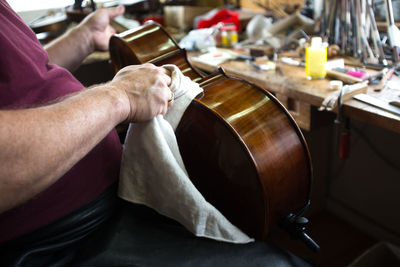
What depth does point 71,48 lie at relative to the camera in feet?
4.53

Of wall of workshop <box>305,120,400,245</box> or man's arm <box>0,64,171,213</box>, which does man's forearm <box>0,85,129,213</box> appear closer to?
man's arm <box>0,64,171,213</box>

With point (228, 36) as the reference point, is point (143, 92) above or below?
above

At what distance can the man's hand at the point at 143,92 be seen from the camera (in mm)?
784

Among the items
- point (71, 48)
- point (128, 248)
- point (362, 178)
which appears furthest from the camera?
point (362, 178)

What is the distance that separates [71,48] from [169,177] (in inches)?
32.2

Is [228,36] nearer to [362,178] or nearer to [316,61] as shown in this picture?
[316,61]

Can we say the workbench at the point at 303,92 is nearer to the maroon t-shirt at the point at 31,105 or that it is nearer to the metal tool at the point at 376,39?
the metal tool at the point at 376,39

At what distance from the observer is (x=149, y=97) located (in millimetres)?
801

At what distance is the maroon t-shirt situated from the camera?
2.48 ft

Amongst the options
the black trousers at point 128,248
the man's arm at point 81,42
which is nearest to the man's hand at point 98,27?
the man's arm at point 81,42

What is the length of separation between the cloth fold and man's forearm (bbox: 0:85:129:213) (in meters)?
0.14

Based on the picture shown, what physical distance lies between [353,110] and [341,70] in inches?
13.2

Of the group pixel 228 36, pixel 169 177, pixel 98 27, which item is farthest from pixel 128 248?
pixel 228 36

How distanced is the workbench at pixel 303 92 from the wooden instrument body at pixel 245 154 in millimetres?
276
